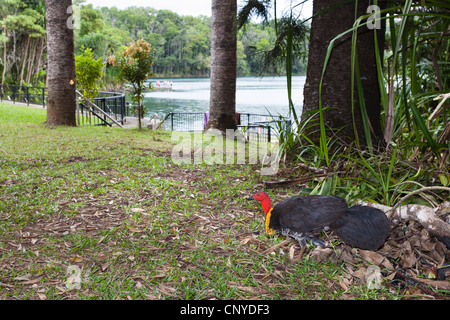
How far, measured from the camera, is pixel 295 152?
3961mm

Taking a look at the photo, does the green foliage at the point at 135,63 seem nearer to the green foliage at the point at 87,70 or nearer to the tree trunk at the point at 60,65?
the tree trunk at the point at 60,65

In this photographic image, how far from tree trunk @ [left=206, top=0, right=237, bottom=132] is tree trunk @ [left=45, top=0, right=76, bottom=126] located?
370 cm

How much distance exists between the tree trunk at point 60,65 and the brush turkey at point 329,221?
25.4 ft

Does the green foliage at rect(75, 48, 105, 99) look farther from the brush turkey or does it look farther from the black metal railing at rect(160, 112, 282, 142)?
the brush turkey

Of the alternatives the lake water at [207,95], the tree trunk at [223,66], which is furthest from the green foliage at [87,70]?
the lake water at [207,95]

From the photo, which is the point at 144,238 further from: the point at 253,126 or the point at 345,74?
the point at 253,126

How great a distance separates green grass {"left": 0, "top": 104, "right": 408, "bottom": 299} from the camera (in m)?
2.02

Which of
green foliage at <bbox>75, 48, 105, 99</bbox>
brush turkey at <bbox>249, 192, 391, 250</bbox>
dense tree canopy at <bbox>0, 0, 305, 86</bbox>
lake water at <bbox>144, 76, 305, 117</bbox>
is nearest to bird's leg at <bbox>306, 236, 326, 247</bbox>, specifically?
brush turkey at <bbox>249, 192, 391, 250</bbox>

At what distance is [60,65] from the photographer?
8609 millimetres

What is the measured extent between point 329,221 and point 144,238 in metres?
1.39

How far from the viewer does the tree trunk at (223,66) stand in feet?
25.5

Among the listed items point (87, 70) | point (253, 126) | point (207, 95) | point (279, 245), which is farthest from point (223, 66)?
point (207, 95)

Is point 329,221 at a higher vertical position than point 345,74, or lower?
lower
